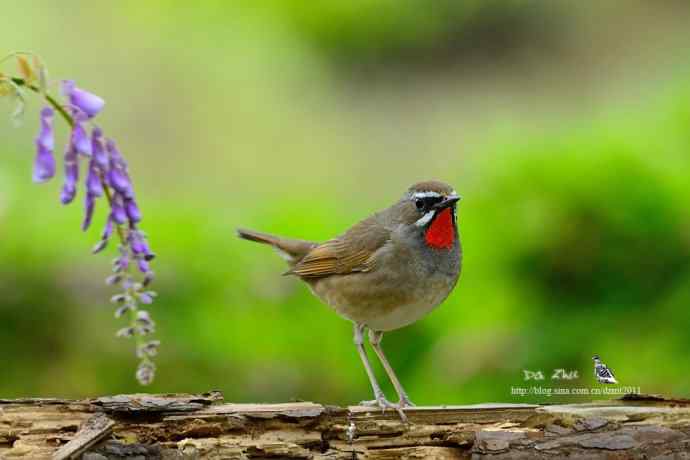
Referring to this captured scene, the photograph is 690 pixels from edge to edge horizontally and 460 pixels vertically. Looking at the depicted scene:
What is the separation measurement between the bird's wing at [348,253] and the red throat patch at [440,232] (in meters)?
0.23

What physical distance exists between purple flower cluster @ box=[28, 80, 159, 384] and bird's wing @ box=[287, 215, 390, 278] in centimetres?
184

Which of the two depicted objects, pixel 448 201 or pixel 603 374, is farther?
pixel 603 374

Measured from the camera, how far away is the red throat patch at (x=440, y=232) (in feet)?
A: 15.2

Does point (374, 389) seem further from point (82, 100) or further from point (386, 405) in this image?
point (82, 100)

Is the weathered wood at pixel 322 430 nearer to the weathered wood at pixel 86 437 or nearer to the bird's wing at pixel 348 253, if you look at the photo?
the weathered wood at pixel 86 437

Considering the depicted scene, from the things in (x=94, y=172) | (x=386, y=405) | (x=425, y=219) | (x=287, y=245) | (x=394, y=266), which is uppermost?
(x=287, y=245)

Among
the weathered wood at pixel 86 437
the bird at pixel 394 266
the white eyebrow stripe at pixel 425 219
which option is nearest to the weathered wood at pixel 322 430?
the weathered wood at pixel 86 437

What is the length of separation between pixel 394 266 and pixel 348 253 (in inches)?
12.2

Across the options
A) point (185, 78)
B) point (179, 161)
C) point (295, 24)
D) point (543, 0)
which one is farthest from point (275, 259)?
point (543, 0)

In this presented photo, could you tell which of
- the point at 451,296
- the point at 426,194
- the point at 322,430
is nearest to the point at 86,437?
the point at 322,430

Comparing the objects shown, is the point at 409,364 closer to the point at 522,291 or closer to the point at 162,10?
the point at 522,291

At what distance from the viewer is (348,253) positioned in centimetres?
491

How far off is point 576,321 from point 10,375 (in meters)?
2.91

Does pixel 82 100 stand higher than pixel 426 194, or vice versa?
pixel 426 194
